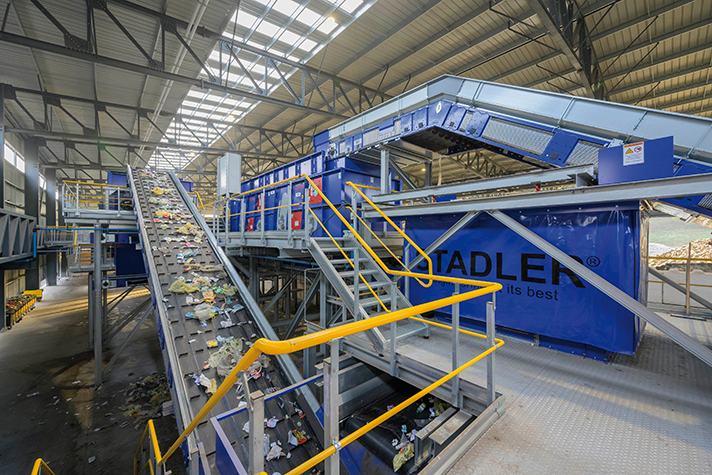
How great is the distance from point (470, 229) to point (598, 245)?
160 cm

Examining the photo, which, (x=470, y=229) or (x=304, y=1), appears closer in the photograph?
(x=470, y=229)

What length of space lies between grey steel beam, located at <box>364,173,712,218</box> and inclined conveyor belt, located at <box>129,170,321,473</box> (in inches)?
141

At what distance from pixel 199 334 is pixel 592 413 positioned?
5175 mm

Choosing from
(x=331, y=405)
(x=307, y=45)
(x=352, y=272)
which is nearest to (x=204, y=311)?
(x=352, y=272)

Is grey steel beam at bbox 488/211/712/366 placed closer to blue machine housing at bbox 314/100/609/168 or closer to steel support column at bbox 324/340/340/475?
blue machine housing at bbox 314/100/609/168

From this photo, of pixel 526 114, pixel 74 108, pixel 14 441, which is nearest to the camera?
pixel 526 114

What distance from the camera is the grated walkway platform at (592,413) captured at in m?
2.01

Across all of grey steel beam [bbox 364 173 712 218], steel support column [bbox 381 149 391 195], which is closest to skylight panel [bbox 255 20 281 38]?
steel support column [bbox 381 149 391 195]

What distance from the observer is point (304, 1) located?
281 inches

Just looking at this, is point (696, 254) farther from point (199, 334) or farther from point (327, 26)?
point (199, 334)

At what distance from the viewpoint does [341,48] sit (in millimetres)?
8836

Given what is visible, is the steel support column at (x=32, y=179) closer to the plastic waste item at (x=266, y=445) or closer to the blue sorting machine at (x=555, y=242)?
the plastic waste item at (x=266, y=445)

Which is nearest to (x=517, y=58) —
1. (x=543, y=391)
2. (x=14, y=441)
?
(x=543, y=391)

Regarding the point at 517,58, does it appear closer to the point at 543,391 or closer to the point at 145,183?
the point at 543,391
